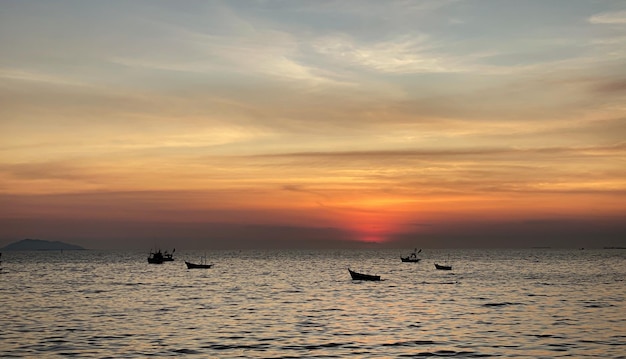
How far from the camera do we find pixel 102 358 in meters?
44.0

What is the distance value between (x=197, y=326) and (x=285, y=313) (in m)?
12.6

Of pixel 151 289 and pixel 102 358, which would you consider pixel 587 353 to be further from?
pixel 151 289

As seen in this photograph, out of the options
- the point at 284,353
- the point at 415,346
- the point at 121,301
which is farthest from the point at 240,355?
the point at 121,301

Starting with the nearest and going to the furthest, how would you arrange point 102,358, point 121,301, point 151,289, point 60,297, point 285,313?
point 102,358 < point 285,313 < point 121,301 < point 60,297 < point 151,289

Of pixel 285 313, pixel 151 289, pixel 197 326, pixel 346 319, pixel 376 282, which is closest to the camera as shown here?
pixel 197 326

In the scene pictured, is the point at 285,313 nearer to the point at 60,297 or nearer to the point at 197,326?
the point at 197,326

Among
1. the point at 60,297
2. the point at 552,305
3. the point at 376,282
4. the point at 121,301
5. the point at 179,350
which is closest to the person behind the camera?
the point at 179,350

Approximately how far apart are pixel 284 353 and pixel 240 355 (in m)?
2.87

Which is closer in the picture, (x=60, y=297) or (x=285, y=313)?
(x=285, y=313)

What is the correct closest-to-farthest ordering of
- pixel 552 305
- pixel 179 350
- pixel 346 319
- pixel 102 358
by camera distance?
1. pixel 102 358
2. pixel 179 350
3. pixel 346 319
4. pixel 552 305

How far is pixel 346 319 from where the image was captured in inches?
2520

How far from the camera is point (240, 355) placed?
148 ft

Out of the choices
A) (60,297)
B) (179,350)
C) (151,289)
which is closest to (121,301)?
(60,297)

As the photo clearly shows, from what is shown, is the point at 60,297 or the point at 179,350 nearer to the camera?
the point at 179,350
